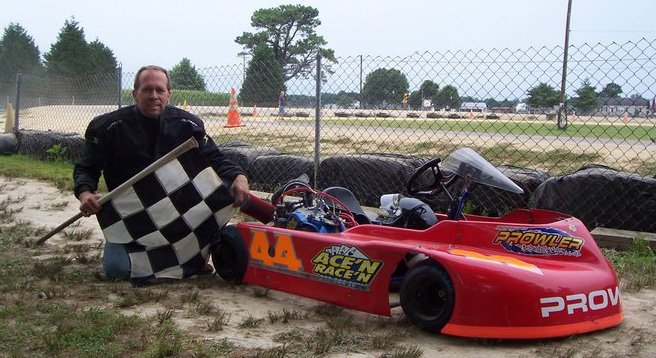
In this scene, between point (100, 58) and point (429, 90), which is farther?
point (100, 58)

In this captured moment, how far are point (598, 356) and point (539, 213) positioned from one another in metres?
1.02

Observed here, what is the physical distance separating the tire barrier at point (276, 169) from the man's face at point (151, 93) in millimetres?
2876

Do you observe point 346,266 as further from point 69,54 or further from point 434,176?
point 69,54

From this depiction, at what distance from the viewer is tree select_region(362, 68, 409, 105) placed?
7.38 m

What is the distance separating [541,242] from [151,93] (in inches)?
97.5

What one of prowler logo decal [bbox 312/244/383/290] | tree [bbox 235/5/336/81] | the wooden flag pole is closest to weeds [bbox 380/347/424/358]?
prowler logo decal [bbox 312/244/383/290]

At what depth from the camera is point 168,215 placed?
163 inches

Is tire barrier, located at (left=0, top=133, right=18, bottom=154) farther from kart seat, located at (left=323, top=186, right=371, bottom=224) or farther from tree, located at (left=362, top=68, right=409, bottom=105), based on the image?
kart seat, located at (left=323, top=186, right=371, bottom=224)

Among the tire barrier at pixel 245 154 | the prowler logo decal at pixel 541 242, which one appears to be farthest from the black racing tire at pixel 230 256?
the tire barrier at pixel 245 154

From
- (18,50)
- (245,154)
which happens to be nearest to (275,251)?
(245,154)

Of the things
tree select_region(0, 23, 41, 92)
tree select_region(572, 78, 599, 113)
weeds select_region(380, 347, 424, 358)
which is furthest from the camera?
tree select_region(0, 23, 41, 92)

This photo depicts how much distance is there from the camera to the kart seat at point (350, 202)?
14.5 feet

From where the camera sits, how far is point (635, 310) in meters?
3.74

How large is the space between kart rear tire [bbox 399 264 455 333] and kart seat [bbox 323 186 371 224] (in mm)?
1084
